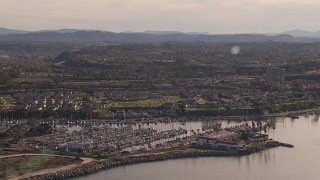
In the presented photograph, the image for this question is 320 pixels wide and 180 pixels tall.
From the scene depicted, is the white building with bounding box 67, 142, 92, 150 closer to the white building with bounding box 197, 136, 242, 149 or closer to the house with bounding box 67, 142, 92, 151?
the house with bounding box 67, 142, 92, 151

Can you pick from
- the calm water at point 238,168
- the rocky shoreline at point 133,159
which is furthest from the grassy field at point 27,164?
the calm water at point 238,168

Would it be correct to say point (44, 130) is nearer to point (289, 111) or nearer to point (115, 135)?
point (115, 135)

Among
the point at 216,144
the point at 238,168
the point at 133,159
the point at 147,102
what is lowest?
the point at 238,168

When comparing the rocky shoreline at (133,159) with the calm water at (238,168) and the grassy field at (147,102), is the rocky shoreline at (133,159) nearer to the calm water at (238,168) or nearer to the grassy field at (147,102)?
the calm water at (238,168)

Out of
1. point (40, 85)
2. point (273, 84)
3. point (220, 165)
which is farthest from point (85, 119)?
point (273, 84)

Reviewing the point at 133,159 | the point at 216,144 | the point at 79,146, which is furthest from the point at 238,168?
the point at 79,146

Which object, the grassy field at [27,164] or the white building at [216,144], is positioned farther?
the white building at [216,144]

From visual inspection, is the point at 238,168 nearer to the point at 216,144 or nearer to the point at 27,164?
the point at 216,144
